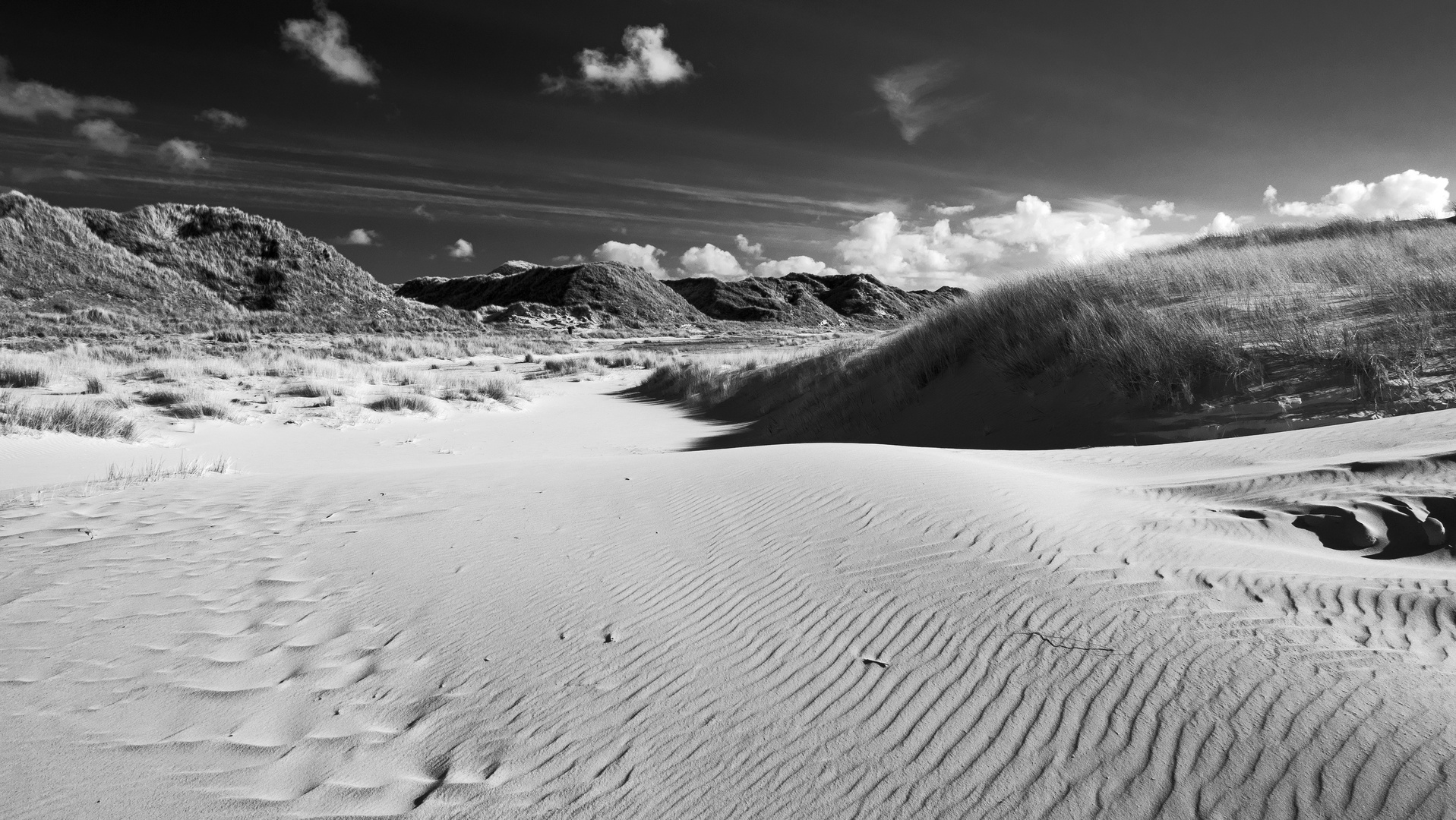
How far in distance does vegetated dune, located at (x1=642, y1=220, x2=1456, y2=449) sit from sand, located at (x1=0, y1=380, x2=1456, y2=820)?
2.70m

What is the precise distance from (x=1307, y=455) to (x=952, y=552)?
372 centimetres

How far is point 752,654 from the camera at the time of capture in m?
2.65

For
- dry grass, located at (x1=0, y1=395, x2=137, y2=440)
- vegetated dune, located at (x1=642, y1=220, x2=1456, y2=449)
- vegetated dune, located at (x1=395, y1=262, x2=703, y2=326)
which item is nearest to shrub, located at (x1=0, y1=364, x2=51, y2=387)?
dry grass, located at (x1=0, y1=395, x2=137, y2=440)

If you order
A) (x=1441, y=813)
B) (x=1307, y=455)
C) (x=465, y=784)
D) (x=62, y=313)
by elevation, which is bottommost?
(x=465, y=784)

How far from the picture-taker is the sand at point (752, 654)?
1.86 m

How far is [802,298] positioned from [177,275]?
92.0m

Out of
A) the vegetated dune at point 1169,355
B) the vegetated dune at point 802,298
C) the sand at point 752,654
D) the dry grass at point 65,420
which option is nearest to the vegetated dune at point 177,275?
the dry grass at point 65,420

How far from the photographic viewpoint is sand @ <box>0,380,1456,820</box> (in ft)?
6.11

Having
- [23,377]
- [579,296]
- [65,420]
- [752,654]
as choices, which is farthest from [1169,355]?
[579,296]

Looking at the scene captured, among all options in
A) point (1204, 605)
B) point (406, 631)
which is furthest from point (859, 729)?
point (406, 631)

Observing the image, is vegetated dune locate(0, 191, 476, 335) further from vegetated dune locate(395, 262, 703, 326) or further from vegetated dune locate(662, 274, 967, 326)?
vegetated dune locate(662, 274, 967, 326)

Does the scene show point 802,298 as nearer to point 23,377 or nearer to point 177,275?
point 177,275

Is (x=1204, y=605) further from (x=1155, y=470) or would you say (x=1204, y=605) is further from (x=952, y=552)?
(x=1155, y=470)

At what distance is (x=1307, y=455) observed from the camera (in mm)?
5129
